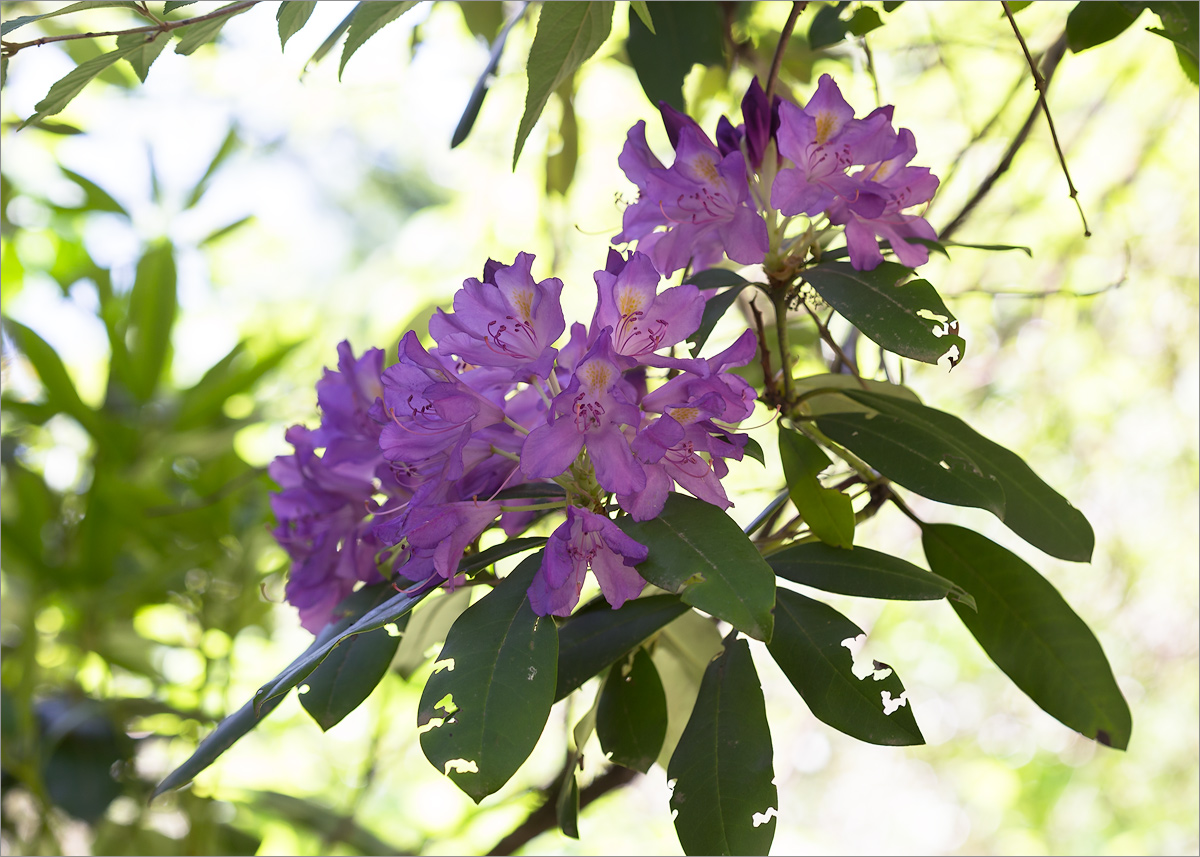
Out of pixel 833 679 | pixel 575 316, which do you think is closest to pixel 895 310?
→ pixel 833 679

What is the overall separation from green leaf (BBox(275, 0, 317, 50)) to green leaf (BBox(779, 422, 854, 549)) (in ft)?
1.25

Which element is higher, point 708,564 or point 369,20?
point 369,20

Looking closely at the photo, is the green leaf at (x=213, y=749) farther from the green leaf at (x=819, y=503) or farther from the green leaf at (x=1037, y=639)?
the green leaf at (x=1037, y=639)

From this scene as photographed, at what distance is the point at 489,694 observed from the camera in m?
0.43

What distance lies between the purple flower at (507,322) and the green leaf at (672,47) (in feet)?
1.13

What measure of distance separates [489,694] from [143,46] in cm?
45

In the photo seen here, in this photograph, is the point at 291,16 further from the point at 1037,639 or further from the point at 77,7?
the point at 1037,639

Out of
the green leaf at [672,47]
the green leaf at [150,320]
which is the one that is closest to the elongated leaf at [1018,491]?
the green leaf at [672,47]

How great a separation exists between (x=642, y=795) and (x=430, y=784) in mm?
773

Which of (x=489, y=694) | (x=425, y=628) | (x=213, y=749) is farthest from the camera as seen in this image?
(x=425, y=628)

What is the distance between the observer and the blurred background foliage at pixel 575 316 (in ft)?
4.06

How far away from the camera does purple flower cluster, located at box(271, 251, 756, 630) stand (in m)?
0.45

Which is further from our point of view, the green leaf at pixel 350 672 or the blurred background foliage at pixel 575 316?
the blurred background foliage at pixel 575 316

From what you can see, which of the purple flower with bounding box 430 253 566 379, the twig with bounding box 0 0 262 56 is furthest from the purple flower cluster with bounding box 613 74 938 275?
the twig with bounding box 0 0 262 56
